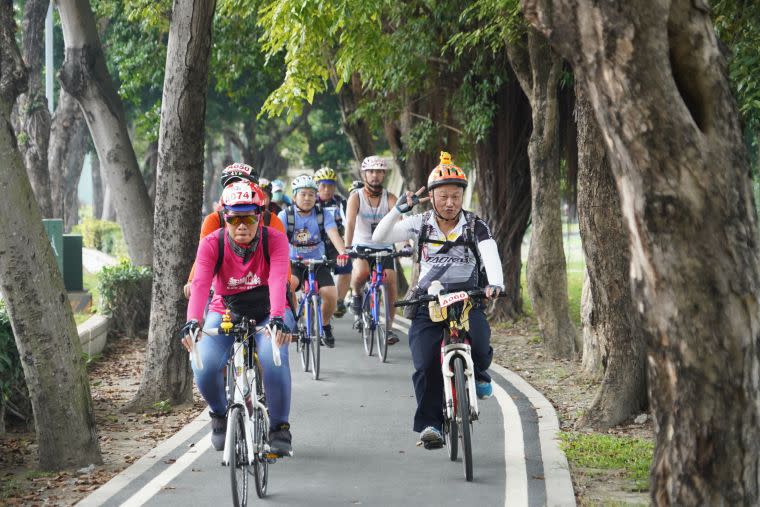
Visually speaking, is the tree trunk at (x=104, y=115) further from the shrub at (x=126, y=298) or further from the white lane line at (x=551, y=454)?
the white lane line at (x=551, y=454)

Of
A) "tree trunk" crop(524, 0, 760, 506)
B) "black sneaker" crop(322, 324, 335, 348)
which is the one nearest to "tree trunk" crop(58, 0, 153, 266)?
"black sneaker" crop(322, 324, 335, 348)

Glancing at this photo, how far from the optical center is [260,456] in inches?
276

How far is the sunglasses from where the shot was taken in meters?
7.26

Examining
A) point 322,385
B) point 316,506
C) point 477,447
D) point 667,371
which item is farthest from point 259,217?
point 322,385

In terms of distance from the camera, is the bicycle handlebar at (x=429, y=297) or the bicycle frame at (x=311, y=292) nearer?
the bicycle handlebar at (x=429, y=297)

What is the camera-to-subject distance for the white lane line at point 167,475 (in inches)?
287

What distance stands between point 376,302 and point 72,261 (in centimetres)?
729

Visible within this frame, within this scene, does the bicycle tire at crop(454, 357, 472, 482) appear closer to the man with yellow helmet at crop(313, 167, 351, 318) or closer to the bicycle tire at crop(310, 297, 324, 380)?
the bicycle tire at crop(310, 297, 324, 380)

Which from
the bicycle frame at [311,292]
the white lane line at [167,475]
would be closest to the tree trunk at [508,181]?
the bicycle frame at [311,292]

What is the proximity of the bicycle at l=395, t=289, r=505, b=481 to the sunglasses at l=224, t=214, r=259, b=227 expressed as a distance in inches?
44.3

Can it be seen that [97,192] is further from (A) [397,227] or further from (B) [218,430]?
(B) [218,430]

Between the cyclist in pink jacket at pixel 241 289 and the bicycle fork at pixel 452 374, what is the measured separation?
→ 3.48ft

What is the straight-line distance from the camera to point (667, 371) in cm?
528

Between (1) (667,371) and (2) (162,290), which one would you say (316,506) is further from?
(2) (162,290)
